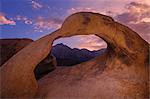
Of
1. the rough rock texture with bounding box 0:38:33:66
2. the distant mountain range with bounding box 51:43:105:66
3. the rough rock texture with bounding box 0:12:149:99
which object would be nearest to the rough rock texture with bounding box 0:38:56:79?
the rough rock texture with bounding box 0:38:33:66

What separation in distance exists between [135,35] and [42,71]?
268cm

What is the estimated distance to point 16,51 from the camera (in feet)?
26.5

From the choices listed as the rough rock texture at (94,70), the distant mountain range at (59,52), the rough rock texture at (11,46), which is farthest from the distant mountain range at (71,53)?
the rough rock texture at (94,70)

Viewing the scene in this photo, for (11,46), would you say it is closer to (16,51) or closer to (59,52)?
(16,51)

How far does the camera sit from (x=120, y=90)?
19.1 feet

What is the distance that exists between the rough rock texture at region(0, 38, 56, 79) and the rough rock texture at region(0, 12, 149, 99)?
4.39ft

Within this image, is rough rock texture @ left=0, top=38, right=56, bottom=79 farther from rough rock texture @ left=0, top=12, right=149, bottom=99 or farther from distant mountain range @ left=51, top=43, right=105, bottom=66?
distant mountain range @ left=51, top=43, right=105, bottom=66

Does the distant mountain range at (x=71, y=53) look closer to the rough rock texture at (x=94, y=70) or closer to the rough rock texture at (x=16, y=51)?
the rough rock texture at (x=16, y=51)

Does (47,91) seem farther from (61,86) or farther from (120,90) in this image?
(120,90)

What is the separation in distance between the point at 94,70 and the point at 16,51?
253 cm

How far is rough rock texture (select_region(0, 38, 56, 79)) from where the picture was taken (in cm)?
787

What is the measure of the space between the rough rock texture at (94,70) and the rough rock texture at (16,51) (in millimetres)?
1339

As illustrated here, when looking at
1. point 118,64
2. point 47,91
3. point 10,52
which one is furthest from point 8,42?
point 118,64

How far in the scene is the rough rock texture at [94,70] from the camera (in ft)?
18.2
